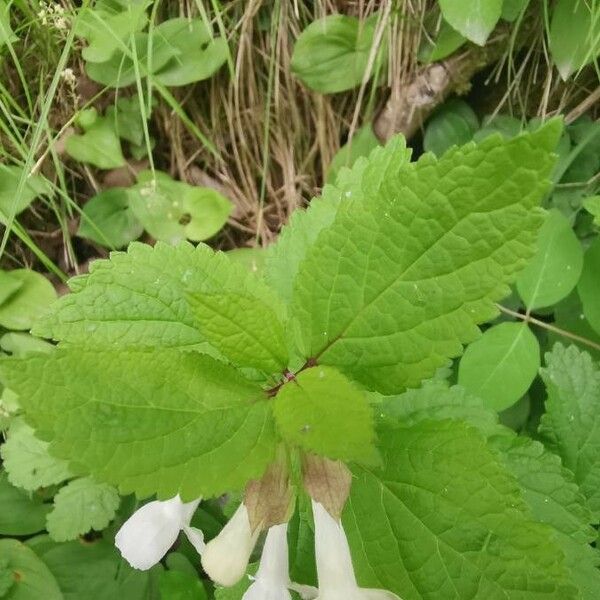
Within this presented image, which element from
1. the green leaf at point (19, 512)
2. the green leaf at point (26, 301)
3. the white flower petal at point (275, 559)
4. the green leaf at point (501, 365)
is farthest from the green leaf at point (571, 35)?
the green leaf at point (19, 512)

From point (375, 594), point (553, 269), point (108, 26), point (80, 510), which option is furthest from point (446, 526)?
point (108, 26)

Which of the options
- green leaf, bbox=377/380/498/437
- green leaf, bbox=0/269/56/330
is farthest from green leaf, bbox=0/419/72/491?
green leaf, bbox=377/380/498/437

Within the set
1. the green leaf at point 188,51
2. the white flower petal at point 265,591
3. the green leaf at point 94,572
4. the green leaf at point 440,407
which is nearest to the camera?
the white flower petal at point 265,591

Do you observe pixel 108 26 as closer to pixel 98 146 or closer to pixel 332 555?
pixel 98 146

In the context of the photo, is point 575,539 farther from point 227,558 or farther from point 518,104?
point 518,104

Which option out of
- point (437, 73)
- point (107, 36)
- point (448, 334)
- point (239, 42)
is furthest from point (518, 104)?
point (448, 334)

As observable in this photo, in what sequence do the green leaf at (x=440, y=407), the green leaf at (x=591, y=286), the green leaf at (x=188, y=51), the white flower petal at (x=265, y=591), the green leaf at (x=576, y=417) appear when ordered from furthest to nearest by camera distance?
the green leaf at (x=188, y=51) < the green leaf at (x=591, y=286) < the green leaf at (x=576, y=417) < the green leaf at (x=440, y=407) < the white flower petal at (x=265, y=591)

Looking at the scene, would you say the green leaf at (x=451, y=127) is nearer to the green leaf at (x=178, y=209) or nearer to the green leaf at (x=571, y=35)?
the green leaf at (x=571, y=35)
